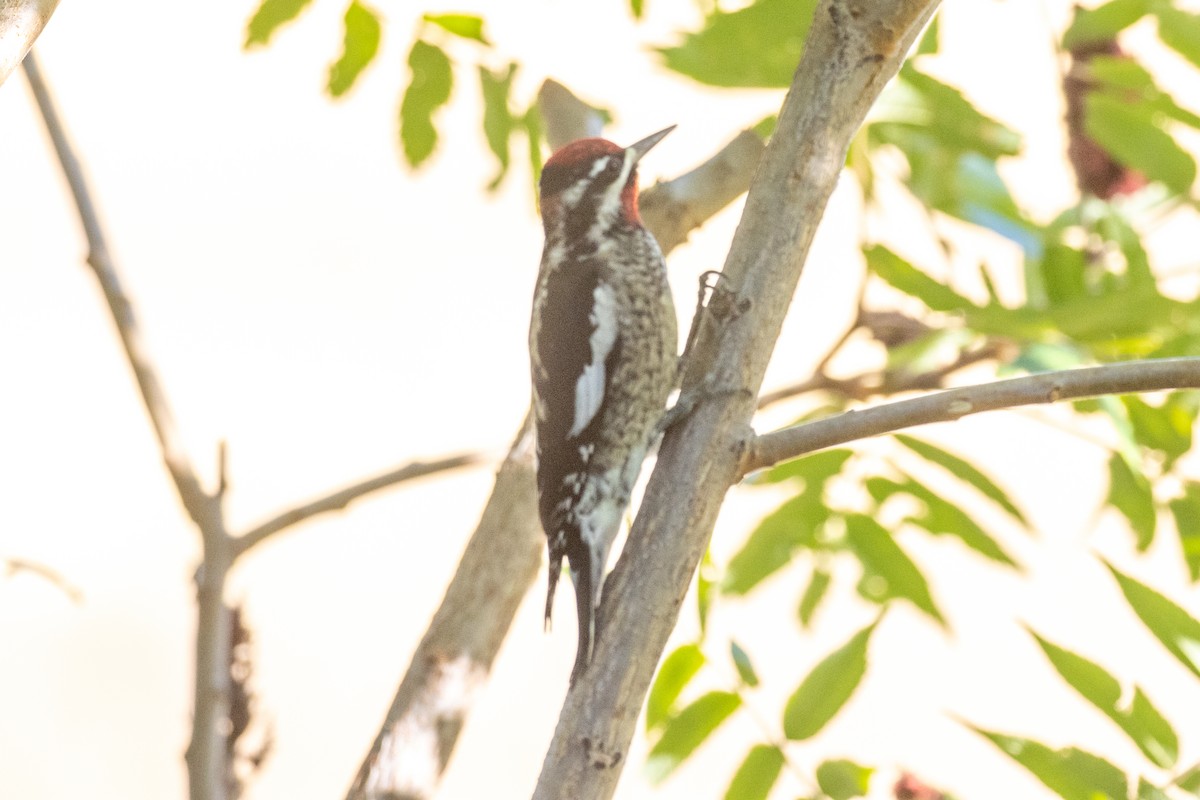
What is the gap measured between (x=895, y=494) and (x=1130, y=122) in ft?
2.58

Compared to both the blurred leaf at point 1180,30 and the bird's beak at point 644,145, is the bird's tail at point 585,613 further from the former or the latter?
the blurred leaf at point 1180,30

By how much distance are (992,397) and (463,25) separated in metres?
1.23

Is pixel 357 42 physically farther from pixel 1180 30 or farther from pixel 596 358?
pixel 1180 30

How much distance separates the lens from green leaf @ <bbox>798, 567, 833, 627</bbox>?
255 centimetres

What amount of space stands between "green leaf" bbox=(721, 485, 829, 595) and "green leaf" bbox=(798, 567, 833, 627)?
0.66ft

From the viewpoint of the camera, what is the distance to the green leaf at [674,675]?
1.83m

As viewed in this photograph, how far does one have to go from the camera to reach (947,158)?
2402 millimetres

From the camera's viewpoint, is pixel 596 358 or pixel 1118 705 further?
pixel 596 358

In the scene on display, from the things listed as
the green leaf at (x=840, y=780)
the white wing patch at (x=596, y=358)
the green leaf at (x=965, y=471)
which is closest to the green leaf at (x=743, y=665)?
the green leaf at (x=840, y=780)

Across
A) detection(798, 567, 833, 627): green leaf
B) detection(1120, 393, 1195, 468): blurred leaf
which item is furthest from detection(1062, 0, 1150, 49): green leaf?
detection(798, 567, 833, 627): green leaf

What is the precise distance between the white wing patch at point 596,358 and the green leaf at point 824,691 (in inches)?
32.0

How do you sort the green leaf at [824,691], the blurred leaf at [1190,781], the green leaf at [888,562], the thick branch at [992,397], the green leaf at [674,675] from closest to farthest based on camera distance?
the thick branch at [992,397] → the blurred leaf at [1190,781] → the green leaf at [824,691] → the green leaf at [674,675] → the green leaf at [888,562]

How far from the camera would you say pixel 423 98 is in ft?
7.44

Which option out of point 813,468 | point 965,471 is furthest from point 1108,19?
point 813,468
